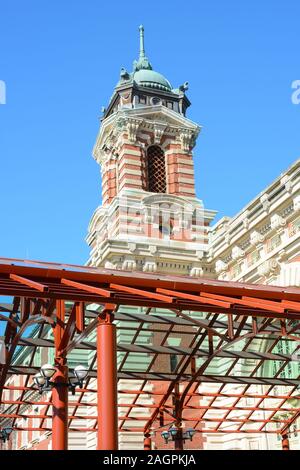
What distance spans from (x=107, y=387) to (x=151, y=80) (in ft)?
126

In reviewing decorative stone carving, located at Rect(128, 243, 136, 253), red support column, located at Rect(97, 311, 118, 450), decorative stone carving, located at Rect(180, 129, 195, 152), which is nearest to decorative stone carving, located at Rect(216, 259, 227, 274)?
decorative stone carving, located at Rect(128, 243, 136, 253)

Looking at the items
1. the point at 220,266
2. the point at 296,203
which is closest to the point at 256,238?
the point at 296,203

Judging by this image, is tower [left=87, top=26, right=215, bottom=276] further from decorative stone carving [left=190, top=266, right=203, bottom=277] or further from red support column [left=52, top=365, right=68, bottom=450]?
red support column [left=52, top=365, right=68, bottom=450]

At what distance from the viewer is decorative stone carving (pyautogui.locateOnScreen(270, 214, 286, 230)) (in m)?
31.4

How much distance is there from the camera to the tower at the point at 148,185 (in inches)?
1542

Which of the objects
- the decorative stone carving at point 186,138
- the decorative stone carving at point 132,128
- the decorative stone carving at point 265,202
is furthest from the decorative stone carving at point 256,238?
the decorative stone carving at point 186,138

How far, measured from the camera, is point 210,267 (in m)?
39.3

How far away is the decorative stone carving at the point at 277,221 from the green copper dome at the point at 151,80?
18.9 meters

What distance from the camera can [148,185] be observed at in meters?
44.4

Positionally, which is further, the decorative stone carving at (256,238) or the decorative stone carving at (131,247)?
the decorative stone carving at (131,247)

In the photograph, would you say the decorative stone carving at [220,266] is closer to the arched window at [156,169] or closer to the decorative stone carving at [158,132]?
the arched window at [156,169]

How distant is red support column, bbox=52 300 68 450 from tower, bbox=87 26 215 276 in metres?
21.5
